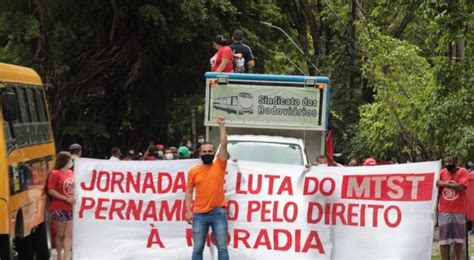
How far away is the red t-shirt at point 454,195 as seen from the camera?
14586 mm

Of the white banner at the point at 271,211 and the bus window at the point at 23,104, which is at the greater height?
the bus window at the point at 23,104

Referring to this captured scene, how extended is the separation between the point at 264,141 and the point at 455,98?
3.38 meters

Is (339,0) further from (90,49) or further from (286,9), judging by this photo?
(90,49)

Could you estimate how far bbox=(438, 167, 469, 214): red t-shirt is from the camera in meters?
14.6

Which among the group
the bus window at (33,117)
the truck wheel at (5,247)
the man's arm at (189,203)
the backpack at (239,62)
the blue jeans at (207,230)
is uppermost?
the backpack at (239,62)

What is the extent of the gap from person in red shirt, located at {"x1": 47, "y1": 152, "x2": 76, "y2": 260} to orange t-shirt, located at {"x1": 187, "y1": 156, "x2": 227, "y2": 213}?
2.32 meters

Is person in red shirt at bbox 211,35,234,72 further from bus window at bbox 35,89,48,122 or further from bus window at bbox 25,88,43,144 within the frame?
bus window at bbox 25,88,43,144

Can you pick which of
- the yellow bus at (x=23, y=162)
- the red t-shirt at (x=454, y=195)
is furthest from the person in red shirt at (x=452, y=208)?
the yellow bus at (x=23, y=162)

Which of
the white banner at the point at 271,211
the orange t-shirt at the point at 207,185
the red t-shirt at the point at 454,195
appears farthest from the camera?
the red t-shirt at the point at 454,195

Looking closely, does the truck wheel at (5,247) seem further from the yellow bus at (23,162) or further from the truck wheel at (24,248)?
the truck wheel at (24,248)

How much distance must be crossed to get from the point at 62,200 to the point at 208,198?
2.73m

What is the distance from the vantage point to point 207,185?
12461mm

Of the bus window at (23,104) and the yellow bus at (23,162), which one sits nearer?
the yellow bus at (23,162)

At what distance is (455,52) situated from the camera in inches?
695
